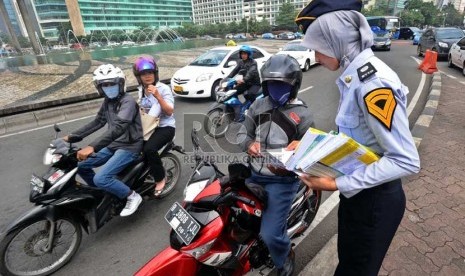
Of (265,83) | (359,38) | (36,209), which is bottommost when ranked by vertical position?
(36,209)

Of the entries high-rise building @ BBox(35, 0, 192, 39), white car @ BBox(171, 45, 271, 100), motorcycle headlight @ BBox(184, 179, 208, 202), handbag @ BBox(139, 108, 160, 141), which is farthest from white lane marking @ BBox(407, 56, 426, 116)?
high-rise building @ BBox(35, 0, 192, 39)

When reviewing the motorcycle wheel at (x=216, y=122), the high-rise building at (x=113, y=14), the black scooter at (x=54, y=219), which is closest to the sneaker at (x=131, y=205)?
the black scooter at (x=54, y=219)

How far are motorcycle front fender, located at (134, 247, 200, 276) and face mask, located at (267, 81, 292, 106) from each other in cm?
130

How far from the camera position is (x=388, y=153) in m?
1.20

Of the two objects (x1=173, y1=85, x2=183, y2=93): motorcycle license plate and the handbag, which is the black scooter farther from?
(x1=173, y1=85, x2=183, y2=93): motorcycle license plate

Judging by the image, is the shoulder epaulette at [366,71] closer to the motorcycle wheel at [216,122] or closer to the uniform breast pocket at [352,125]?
the uniform breast pocket at [352,125]

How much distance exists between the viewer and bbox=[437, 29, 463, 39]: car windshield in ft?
51.7

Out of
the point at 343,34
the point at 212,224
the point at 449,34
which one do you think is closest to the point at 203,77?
the point at 212,224

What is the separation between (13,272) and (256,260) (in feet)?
7.14

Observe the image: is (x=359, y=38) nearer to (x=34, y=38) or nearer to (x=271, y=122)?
(x=271, y=122)

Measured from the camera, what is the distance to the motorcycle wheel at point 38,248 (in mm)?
2449

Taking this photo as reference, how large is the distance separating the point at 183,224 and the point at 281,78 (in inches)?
47.8

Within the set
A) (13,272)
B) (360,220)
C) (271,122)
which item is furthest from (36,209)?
(360,220)

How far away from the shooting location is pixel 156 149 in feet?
10.9
